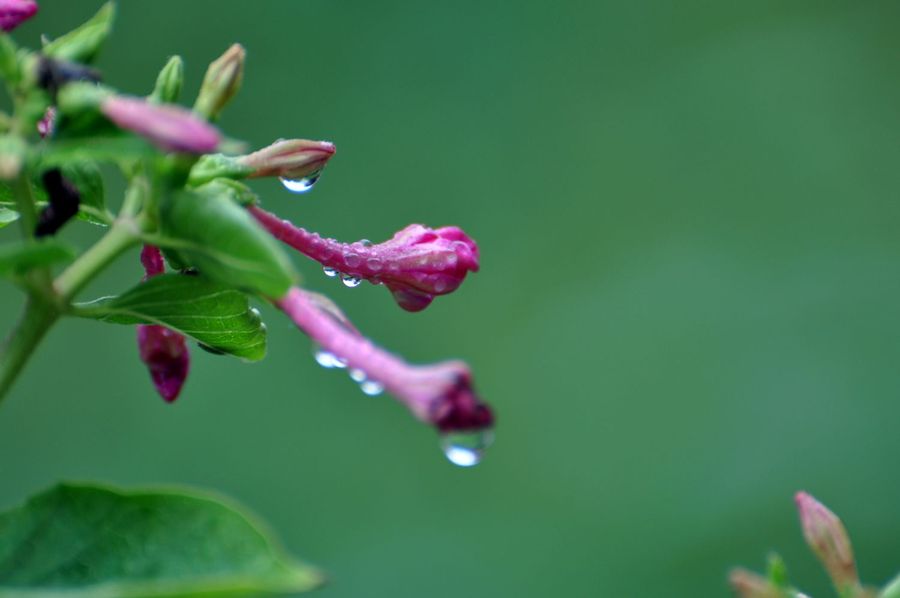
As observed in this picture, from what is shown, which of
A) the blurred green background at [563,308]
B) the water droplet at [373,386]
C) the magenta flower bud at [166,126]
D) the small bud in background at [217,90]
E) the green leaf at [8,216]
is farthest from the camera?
the blurred green background at [563,308]

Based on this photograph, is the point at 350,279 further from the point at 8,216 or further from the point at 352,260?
the point at 8,216

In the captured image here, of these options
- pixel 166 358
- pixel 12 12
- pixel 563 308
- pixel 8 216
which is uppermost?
pixel 563 308

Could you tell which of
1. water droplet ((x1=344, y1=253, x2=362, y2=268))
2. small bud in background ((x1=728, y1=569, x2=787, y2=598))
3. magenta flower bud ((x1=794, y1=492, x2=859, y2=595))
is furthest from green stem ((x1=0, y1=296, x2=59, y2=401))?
magenta flower bud ((x1=794, y1=492, x2=859, y2=595))

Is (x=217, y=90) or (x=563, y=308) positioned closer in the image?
(x=217, y=90)

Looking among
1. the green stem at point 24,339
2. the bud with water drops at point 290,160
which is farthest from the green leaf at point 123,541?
the bud with water drops at point 290,160

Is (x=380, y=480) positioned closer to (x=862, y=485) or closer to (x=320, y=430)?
(x=320, y=430)

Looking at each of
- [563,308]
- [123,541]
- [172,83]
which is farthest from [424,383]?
[563,308]

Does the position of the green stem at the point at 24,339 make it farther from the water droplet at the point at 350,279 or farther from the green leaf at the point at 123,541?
the water droplet at the point at 350,279
